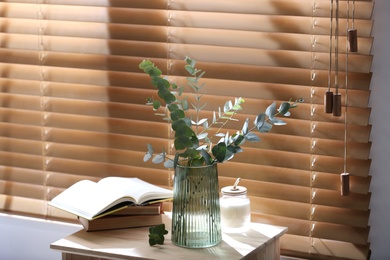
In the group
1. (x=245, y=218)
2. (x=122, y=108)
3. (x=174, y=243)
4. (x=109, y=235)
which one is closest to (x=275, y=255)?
(x=245, y=218)

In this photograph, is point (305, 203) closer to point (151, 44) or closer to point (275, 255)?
point (275, 255)

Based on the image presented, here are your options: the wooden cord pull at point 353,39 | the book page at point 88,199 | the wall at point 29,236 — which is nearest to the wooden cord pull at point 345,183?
the wooden cord pull at point 353,39

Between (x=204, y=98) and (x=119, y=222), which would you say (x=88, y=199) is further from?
(x=204, y=98)

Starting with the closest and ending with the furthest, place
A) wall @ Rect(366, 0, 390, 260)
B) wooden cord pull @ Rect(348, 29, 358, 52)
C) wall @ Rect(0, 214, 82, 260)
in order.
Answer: wooden cord pull @ Rect(348, 29, 358, 52), wall @ Rect(366, 0, 390, 260), wall @ Rect(0, 214, 82, 260)

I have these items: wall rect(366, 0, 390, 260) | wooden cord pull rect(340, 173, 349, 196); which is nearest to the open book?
wooden cord pull rect(340, 173, 349, 196)

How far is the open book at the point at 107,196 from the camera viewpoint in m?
2.45

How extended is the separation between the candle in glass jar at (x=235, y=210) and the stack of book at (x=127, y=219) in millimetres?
210

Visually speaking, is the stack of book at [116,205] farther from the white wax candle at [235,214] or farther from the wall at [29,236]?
the wall at [29,236]

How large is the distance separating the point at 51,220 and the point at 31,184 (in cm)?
15

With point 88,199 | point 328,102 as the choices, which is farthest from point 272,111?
point 88,199

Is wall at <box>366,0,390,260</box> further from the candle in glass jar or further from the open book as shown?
the open book

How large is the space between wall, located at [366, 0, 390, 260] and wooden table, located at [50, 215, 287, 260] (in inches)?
11.6

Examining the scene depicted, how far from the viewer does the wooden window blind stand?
247 cm

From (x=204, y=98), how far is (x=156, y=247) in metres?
0.56
